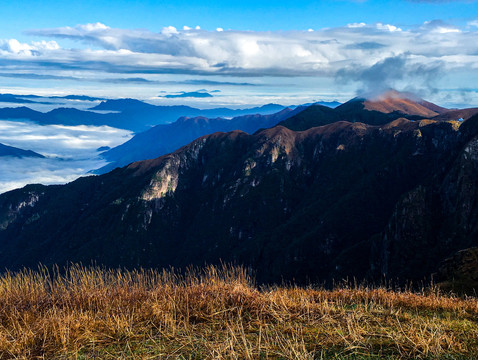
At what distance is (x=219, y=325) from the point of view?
8172mm

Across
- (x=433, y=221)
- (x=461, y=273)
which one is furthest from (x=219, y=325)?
(x=433, y=221)

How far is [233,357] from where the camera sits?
604 centimetres

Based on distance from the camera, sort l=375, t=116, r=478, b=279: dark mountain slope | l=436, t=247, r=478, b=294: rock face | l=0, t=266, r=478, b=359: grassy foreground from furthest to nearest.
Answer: l=375, t=116, r=478, b=279: dark mountain slope < l=436, t=247, r=478, b=294: rock face < l=0, t=266, r=478, b=359: grassy foreground

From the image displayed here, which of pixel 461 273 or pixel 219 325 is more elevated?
pixel 219 325

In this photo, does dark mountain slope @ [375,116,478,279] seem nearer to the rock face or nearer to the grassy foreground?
the rock face

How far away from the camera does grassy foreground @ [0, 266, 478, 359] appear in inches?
257

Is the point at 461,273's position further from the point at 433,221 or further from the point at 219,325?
the point at 433,221

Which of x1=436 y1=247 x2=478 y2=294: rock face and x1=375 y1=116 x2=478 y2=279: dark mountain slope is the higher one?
x1=436 y1=247 x2=478 y2=294: rock face

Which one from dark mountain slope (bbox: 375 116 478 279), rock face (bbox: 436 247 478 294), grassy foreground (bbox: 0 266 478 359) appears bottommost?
dark mountain slope (bbox: 375 116 478 279)

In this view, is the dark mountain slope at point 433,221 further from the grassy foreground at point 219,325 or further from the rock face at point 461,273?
the grassy foreground at point 219,325

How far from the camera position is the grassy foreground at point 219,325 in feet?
21.4

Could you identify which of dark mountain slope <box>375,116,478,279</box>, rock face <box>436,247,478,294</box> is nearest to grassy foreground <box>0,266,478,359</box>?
rock face <box>436,247,478,294</box>

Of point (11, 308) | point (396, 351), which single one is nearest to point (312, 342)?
point (396, 351)

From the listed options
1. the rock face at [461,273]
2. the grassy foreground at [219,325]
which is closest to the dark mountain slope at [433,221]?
the rock face at [461,273]
